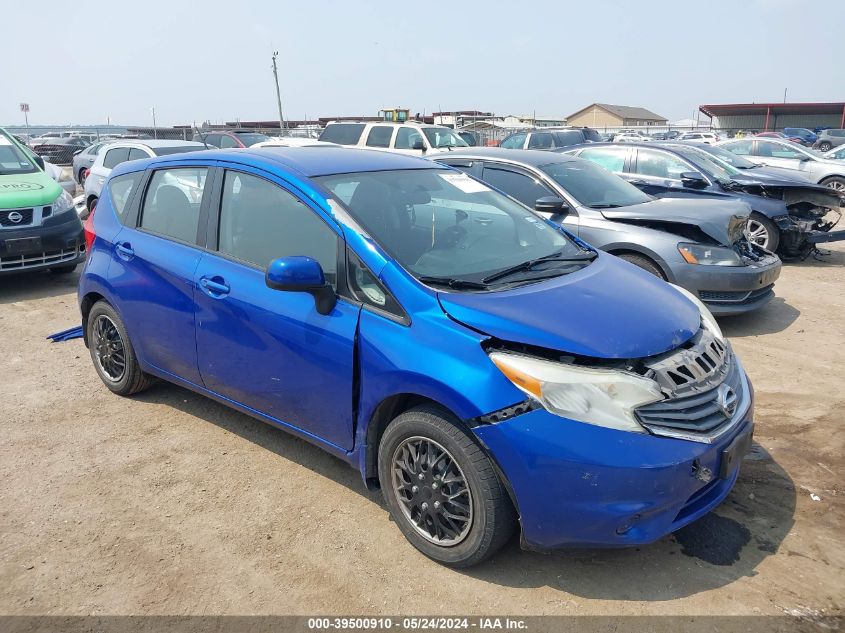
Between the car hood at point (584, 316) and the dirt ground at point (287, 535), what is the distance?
0.99 metres

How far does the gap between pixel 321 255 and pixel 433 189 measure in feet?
3.01

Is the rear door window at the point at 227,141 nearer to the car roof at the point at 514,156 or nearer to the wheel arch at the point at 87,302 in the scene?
the car roof at the point at 514,156

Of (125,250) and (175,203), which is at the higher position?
(175,203)

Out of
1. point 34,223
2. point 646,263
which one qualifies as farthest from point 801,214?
point 34,223

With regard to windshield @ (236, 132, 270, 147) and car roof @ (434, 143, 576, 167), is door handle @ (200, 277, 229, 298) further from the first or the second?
windshield @ (236, 132, 270, 147)

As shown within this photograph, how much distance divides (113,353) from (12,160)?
5785 mm

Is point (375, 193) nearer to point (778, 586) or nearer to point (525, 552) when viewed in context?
point (525, 552)

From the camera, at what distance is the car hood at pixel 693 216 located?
21.0 feet

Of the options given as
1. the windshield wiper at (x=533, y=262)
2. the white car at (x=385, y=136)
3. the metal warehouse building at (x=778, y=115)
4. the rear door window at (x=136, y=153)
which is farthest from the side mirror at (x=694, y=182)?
the metal warehouse building at (x=778, y=115)

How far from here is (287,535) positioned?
331 centimetres

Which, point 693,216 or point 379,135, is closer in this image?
point 693,216

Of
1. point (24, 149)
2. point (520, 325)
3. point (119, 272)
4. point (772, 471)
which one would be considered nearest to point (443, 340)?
point (520, 325)

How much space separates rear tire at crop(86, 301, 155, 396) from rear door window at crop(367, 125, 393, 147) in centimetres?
1146

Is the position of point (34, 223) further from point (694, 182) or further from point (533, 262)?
point (694, 182)
